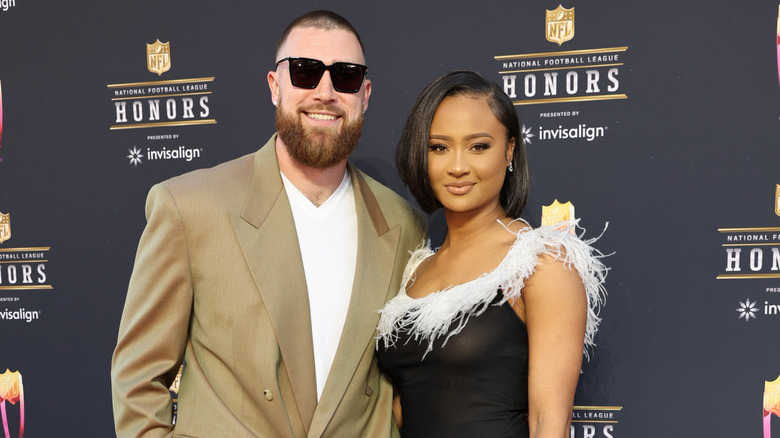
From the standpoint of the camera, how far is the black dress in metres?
1.65

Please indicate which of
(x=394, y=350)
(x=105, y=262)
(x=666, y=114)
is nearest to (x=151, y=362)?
(x=394, y=350)

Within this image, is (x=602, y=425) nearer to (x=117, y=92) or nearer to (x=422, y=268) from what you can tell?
(x=422, y=268)

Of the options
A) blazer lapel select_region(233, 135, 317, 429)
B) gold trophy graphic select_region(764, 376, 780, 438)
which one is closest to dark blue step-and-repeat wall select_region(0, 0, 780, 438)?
gold trophy graphic select_region(764, 376, 780, 438)

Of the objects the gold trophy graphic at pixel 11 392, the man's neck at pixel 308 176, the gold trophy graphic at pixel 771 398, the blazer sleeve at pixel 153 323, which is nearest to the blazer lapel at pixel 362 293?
the man's neck at pixel 308 176

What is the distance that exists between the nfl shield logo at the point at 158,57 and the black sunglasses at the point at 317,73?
101 cm

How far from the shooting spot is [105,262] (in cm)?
269

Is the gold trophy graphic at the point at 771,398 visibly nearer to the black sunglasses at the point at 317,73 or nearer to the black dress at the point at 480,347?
the black dress at the point at 480,347

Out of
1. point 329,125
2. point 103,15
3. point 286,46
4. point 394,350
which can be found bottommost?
point 394,350

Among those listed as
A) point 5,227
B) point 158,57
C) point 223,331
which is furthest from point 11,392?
point 223,331

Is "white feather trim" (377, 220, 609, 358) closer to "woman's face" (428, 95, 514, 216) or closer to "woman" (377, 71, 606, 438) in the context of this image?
"woman" (377, 71, 606, 438)

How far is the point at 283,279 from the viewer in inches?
67.0

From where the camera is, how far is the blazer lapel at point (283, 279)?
1.67 m

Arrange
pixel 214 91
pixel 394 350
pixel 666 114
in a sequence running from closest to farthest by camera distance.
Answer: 1. pixel 394 350
2. pixel 666 114
3. pixel 214 91

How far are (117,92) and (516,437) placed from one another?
2.12 m
